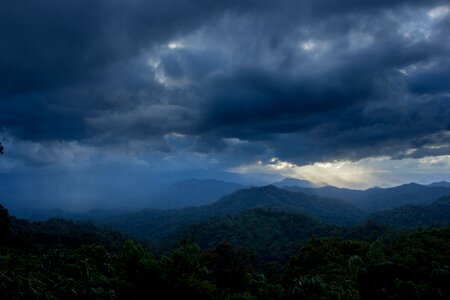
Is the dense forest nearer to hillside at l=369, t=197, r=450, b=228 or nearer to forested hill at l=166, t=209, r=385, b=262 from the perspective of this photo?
forested hill at l=166, t=209, r=385, b=262

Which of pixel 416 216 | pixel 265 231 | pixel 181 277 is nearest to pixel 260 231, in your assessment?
pixel 265 231

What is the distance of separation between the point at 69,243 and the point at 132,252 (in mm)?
86733

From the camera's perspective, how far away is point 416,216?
16925 centimetres

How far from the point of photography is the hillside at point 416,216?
159m

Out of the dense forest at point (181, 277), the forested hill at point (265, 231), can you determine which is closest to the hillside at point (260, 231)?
the forested hill at point (265, 231)

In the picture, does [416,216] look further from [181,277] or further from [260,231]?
[181,277]

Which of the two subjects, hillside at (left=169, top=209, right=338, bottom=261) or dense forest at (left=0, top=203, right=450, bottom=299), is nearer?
dense forest at (left=0, top=203, right=450, bottom=299)

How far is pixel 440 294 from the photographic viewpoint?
933cm


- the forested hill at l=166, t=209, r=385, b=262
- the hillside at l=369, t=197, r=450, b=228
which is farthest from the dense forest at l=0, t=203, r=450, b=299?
the hillside at l=369, t=197, r=450, b=228

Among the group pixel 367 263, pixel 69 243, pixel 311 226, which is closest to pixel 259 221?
pixel 311 226

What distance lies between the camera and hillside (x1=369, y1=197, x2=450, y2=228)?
158625mm

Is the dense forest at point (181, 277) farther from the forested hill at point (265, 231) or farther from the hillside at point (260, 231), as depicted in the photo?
the hillside at point (260, 231)

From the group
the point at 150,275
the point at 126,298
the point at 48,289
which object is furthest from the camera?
the point at 150,275

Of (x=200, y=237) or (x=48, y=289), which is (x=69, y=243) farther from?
(x=48, y=289)
